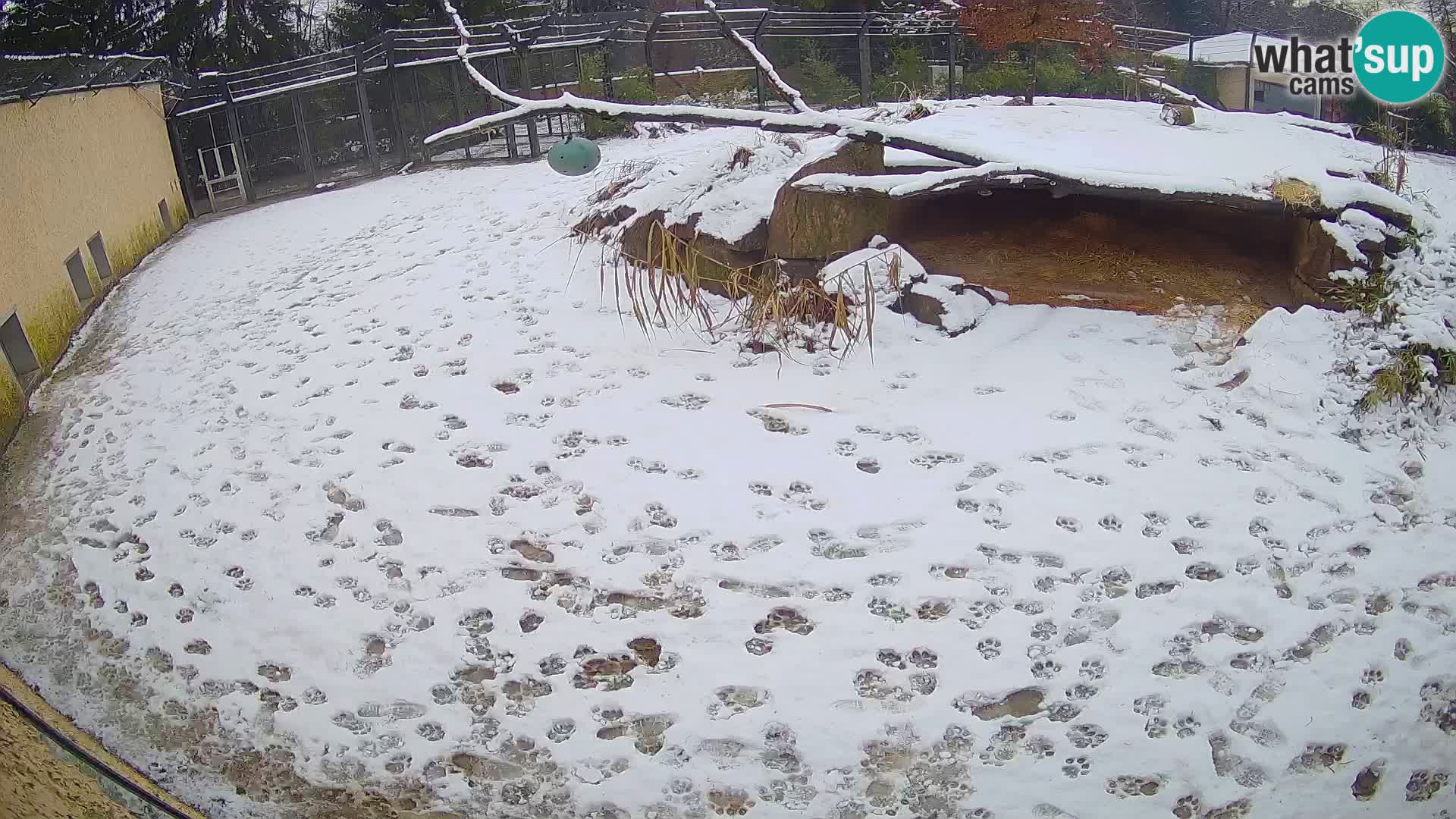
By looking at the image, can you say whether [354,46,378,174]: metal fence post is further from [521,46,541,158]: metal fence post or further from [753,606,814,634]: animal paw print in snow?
[753,606,814,634]: animal paw print in snow

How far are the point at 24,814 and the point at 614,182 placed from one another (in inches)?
239

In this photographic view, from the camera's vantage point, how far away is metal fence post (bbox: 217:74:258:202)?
11.1 meters

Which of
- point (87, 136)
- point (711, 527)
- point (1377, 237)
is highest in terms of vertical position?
point (87, 136)

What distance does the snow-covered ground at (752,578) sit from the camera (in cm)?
298

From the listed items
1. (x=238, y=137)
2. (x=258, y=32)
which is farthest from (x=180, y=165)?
(x=258, y=32)

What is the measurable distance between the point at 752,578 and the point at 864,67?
12865mm

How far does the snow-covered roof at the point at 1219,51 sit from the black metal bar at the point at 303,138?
1464cm

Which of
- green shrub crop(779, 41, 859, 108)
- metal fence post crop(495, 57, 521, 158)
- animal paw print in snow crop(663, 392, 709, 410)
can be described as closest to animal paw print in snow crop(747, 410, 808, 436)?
animal paw print in snow crop(663, 392, 709, 410)

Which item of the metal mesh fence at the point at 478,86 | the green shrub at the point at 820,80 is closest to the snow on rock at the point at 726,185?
the metal mesh fence at the point at 478,86

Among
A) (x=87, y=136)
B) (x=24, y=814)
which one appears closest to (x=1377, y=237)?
(x=24, y=814)

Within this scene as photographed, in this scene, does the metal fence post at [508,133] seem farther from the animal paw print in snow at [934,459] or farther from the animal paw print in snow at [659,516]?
the animal paw print in snow at [934,459]

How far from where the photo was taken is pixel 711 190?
607 centimetres

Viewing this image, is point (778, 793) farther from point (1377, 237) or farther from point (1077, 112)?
point (1077, 112)

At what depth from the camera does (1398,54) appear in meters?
8.85
